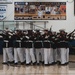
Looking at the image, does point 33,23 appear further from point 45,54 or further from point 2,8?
point 45,54

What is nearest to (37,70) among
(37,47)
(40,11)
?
(37,47)

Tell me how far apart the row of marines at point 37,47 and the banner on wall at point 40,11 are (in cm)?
601

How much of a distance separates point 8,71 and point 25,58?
231 centimetres

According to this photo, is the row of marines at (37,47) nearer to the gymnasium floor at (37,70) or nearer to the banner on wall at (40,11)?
the gymnasium floor at (37,70)

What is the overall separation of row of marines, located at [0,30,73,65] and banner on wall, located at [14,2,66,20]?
601cm

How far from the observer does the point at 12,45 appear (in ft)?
52.7

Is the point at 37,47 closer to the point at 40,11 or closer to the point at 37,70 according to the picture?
the point at 37,70

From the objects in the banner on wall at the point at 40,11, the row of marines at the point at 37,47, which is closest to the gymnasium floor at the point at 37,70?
the row of marines at the point at 37,47

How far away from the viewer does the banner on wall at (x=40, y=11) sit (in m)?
21.8

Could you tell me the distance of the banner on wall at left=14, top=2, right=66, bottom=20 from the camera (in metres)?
21.8

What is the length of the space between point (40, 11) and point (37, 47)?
6733mm

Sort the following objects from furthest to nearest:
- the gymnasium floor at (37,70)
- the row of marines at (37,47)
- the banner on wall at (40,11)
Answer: the banner on wall at (40,11)
the row of marines at (37,47)
the gymnasium floor at (37,70)

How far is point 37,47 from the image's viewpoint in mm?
15625

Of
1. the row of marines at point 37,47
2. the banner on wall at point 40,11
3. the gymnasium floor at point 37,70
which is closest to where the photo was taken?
the gymnasium floor at point 37,70
